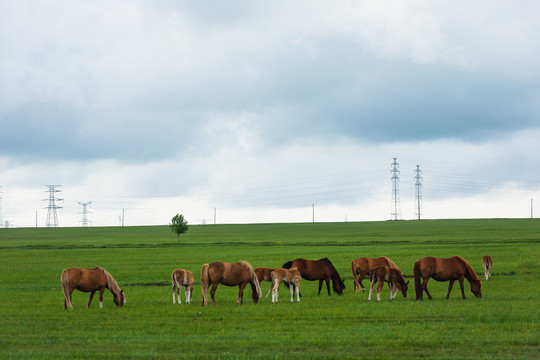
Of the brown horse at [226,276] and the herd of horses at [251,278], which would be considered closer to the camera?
the herd of horses at [251,278]

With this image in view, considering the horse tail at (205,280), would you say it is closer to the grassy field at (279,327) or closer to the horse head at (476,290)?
the grassy field at (279,327)

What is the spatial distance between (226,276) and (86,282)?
4.97m

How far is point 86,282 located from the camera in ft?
74.0

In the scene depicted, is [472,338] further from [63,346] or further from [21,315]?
[21,315]

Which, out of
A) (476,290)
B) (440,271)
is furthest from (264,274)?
(476,290)

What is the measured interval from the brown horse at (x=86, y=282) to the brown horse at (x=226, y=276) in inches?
126

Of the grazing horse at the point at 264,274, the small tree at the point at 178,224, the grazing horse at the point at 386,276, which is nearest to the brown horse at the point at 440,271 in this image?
the grazing horse at the point at 386,276

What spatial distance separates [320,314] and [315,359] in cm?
666

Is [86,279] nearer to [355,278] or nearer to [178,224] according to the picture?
[355,278]

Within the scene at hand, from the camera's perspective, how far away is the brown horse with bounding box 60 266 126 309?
72.9 ft

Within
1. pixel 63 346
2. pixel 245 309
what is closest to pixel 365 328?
pixel 245 309

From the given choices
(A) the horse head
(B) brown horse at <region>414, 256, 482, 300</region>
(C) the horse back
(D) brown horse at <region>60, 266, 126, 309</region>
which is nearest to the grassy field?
(A) the horse head

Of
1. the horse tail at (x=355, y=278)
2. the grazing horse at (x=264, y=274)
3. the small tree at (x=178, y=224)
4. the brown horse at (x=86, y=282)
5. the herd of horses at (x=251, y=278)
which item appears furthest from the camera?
the small tree at (x=178, y=224)

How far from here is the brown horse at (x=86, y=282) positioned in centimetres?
2223
